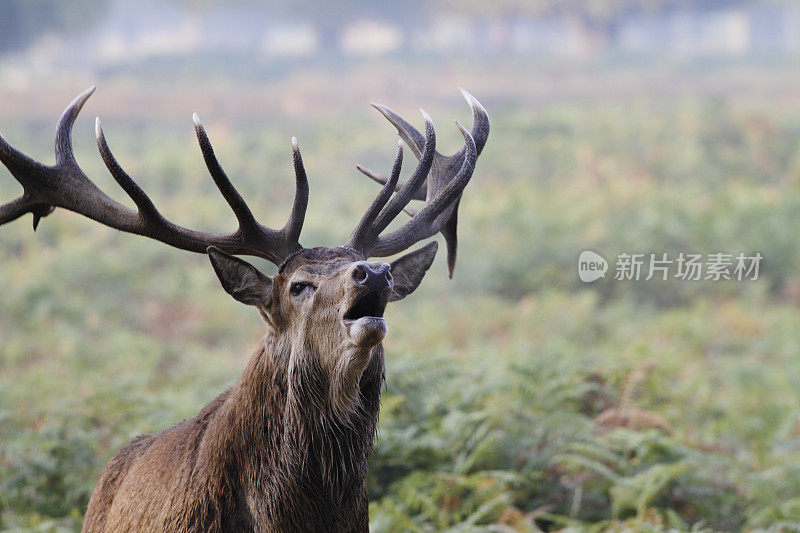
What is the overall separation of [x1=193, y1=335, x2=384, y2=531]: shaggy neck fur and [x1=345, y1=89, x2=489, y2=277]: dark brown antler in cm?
58

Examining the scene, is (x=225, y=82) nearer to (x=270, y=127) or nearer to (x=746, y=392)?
(x=270, y=127)

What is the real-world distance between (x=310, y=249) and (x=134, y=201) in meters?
0.75

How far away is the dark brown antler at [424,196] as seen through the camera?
3.54 meters

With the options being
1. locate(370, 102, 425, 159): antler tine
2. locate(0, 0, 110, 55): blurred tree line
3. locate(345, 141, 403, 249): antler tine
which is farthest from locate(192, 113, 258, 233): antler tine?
locate(0, 0, 110, 55): blurred tree line

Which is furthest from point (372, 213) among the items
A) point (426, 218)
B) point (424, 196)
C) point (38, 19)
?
point (38, 19)

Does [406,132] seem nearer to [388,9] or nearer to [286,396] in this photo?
[286,396]

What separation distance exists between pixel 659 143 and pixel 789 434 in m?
12.5

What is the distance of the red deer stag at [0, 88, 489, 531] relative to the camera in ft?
10.2

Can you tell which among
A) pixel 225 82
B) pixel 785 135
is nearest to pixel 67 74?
pixel 225 82

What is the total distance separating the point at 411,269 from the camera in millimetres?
3654

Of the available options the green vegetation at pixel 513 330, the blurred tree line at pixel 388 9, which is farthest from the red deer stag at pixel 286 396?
the blurred tree line at pixel 388 9

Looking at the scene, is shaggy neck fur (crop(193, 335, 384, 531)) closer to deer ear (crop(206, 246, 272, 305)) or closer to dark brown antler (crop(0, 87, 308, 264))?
deer ear (crop(206, 246, 272, 305))

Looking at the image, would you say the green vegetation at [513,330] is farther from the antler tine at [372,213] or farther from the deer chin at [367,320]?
the deer chin at [367,320]

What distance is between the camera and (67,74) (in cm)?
3259
